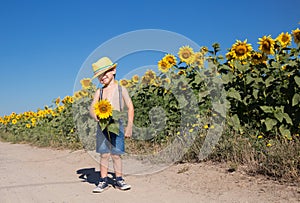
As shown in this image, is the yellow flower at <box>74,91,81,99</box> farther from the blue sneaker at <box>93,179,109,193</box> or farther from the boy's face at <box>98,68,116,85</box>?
the blue sneaker at <box>93,179,109,193</box>

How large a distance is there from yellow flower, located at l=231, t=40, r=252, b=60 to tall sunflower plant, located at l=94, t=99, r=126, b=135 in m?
2.39

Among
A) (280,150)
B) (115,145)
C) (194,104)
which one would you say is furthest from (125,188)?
(194,104)

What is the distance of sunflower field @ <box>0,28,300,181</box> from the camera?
14.6 feet

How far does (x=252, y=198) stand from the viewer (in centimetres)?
333

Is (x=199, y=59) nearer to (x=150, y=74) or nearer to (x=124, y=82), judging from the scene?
(x=150, y=74)

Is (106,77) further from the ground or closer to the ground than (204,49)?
closer to the ground

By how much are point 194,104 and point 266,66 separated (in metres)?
1.27

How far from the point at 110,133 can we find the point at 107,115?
333 mm

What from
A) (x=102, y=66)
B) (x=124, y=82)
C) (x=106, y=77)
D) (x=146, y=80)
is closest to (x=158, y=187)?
(x=106, y=77)

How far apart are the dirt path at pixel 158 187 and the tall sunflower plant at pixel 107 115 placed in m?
0.73

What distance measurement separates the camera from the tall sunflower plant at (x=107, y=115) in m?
3.80

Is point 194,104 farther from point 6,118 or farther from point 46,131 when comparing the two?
point 6,118

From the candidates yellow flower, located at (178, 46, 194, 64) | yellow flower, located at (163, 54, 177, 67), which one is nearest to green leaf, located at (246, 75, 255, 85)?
yellow flower, located at (178, 46, 194, 64)

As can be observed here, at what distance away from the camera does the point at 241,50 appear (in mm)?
5320
